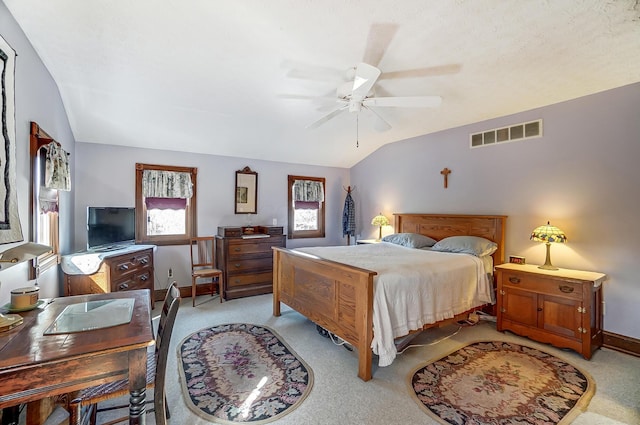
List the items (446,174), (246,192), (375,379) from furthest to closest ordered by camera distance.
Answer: (246,192) < (446,174) < (375,379)

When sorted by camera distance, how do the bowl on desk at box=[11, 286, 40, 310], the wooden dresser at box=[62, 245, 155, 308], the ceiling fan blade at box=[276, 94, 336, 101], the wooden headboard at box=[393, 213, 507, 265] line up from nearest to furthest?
the bowl on desk at box=[11, 286, 40, 310]
the wooden dresser at box=[62, 245, 155, 308]
the ceiling fan blade at box=[276, 94, 336, 101]
the wooden headboard at box=[393, 213, 507, 265]

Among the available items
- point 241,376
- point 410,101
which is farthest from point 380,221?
point 241,376

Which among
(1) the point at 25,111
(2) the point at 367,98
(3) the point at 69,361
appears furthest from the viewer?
(2) the point at 367,98

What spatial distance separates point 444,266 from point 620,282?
69.6 inches

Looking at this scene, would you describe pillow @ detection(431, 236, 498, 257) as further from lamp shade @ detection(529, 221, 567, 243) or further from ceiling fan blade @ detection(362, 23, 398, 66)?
ceiling fan blade @ detection(362, 23, 398, 66)

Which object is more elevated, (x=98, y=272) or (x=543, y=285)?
(x=98, y=272)

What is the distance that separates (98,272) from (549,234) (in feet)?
16.1

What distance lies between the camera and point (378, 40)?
2482mm

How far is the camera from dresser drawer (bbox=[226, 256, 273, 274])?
4.62 meters

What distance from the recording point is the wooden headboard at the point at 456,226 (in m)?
3.90

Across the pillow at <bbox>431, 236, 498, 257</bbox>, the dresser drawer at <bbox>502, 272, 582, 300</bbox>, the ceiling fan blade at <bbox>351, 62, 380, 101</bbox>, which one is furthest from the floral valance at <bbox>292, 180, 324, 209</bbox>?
the dresser drawer at <bbox>502, 272, 582, 300</bbox>

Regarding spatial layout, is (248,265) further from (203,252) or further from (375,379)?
(375,379)

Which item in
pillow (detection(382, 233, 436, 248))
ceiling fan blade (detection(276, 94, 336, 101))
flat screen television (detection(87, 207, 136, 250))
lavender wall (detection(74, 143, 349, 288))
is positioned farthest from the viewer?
pillow (detection(382, 233, 436, 248))

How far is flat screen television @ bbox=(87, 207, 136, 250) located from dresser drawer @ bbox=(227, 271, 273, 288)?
1.49 m
